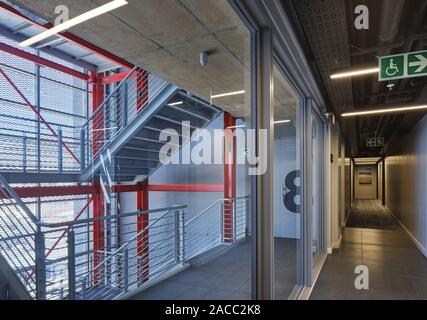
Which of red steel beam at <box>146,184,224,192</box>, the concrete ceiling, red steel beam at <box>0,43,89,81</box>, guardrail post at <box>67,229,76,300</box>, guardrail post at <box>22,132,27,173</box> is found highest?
the concrete ceiling

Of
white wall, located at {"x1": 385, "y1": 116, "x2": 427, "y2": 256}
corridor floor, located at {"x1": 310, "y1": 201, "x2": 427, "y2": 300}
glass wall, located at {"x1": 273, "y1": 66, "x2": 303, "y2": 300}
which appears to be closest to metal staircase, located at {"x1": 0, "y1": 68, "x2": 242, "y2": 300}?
glass wall, located at {"x1": 273, "y1": 66, "x2": 303, "y2": 300}

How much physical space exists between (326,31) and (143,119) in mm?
2743

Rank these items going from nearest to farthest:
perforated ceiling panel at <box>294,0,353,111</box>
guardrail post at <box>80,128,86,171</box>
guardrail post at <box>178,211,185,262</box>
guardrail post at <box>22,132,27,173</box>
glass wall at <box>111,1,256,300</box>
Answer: guardrail post at <box>22,132,27,173</box> → perforated ceiling panel at <box>294,0,353,111</box> → guardrail post at <box>80,128,86,171</box> → glass wall at <box>111,1,256,300</box> → guardrail post at <box>178,211,185,262</box>

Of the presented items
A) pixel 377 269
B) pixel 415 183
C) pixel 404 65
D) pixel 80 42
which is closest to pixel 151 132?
pixel 80 42

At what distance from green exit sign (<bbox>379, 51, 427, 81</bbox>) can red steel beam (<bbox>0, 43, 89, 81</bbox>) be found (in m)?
2.86

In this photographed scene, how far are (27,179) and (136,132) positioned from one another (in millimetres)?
2658

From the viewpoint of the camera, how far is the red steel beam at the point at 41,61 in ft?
4.42

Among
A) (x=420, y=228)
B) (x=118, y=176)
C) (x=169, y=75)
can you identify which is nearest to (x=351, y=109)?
(x=420, y=228)

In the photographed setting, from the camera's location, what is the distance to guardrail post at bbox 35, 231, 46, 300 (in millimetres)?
1577

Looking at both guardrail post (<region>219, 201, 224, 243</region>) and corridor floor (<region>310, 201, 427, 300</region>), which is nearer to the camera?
corridor floor (<region>310, 201, 427, 300</region>)

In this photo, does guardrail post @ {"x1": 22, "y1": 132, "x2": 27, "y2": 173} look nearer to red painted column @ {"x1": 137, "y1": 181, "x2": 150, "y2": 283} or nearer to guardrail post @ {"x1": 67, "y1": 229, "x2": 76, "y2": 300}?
guardrail post @ {"x1": 67, "y1": 229, "x2": 76, "y2": 300}

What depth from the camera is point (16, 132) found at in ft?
4.65

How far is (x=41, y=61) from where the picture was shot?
1.57 m

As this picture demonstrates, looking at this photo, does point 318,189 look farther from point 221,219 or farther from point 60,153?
point 60,153
